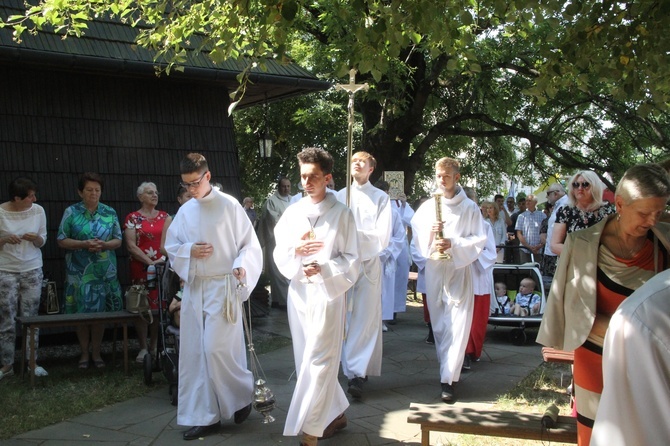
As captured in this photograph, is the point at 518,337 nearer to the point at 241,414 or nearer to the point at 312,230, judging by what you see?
the point at 241,414

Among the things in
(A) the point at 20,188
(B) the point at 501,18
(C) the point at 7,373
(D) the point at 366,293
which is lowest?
(C) the point at 7,373

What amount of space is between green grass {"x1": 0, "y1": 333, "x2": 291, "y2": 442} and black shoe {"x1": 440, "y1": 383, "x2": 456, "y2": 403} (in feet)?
8.63

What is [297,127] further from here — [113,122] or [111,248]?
[111,248]

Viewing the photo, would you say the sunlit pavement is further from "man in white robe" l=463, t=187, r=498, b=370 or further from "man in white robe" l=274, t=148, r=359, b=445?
"man in white robe" l=274, t=148, r=359, b=445

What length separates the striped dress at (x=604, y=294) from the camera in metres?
3.64

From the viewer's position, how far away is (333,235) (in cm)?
538

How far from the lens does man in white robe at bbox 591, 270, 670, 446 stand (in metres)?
1.63

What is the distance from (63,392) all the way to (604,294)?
199 inches

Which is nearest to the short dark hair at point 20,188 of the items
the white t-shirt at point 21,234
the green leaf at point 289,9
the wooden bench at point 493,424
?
the white t-shirt at point 21,234

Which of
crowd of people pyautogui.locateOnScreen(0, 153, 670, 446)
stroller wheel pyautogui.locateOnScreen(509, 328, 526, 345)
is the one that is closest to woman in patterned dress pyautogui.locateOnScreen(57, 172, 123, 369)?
crowd of people pyautogui.locateOnScreen(0, 153, 670, 446)

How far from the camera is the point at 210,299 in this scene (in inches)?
227

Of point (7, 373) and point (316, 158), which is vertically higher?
point (316, 158)

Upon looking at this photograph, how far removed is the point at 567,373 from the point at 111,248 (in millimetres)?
4977

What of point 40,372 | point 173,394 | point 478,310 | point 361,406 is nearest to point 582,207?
point 361,406
